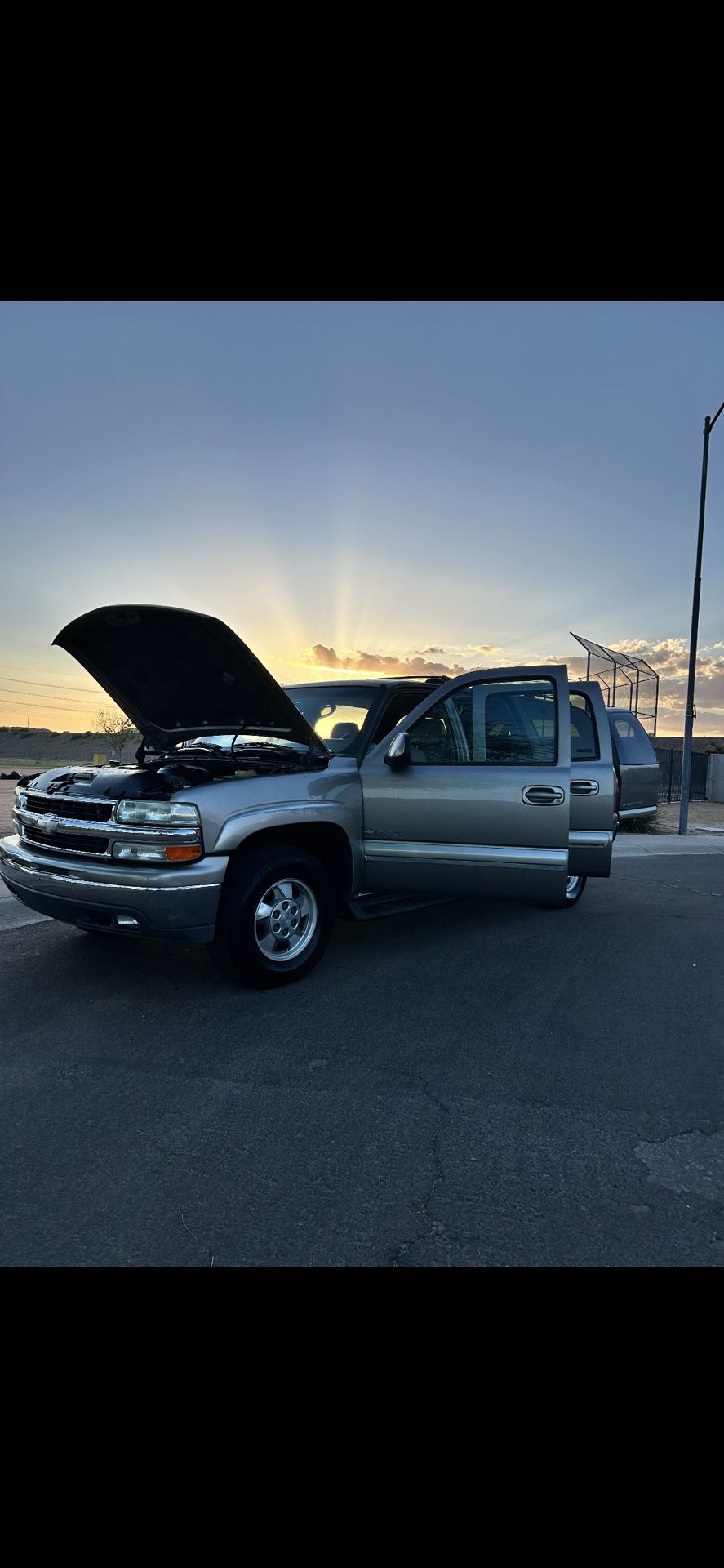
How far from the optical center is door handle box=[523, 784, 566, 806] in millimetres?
4578

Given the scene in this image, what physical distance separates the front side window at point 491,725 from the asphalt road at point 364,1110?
1.45 meters

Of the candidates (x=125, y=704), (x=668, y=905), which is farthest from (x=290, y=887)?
(x=668, y=905)

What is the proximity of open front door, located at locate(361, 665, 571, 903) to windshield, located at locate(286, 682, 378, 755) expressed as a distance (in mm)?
439

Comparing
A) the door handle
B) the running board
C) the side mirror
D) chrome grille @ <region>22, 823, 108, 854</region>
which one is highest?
the side mirror

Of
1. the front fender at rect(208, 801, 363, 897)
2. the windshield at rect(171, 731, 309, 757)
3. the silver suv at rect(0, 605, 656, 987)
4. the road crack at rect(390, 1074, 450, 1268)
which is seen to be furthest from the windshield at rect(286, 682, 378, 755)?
the road crack at rect(390, 1074, 450, 1268)

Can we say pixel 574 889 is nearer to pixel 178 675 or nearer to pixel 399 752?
pixel 399 752

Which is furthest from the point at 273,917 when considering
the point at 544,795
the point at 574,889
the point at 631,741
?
the point at 631,741

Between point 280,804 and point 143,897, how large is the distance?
93cm

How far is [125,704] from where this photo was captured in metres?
5.09

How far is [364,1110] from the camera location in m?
2.85

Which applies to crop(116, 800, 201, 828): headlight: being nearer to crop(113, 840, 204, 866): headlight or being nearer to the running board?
crop(113, 840, 204, 866): headlight

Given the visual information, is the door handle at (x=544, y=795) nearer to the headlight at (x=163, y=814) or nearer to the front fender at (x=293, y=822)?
the front fender at (x=293, y=822)
